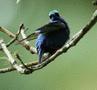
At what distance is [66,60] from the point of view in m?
3.38

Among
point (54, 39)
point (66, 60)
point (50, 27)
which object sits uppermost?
point (50, 27)

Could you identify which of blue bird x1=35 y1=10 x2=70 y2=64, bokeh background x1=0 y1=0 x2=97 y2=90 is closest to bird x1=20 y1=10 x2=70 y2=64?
blue bird x1=35 y1=10 x2=70 y2=64

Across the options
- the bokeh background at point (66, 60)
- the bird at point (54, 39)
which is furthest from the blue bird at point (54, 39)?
the bokeh background at point (66, 60)

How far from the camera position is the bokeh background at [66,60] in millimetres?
2967

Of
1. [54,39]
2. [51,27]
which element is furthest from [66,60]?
[51,27]

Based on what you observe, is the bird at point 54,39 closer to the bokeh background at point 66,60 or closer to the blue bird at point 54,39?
the blue bird at point 54,39

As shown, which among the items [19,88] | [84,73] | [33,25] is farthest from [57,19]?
[33,25]

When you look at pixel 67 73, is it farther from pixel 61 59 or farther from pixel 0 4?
pixel 0 4

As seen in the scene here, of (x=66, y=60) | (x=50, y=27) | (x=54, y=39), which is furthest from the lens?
(x=66, y=60)

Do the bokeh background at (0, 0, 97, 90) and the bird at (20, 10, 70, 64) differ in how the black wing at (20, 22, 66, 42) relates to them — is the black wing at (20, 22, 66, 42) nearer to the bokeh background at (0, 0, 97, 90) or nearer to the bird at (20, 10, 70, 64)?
the bird at (20, 10, 70, 64)

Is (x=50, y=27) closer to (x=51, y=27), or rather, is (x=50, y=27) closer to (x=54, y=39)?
(x=51, y=27)

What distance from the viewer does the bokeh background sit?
9.73 feet

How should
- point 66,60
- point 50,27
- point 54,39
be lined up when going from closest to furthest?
1. point 50,27
2. point 54,39
3. point 66,60

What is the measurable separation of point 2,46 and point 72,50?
1589 mm
